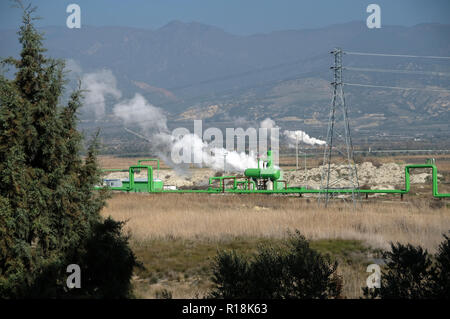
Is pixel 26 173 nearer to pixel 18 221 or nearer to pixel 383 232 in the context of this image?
pixel 18 221

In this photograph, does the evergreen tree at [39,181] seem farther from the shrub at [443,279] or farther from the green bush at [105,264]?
the shrub at [443,279]

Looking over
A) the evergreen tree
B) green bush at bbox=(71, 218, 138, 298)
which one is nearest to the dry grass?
green bush at bbox=(71, 218, 138, 298)

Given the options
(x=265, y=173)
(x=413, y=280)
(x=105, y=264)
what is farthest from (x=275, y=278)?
(x=265, y=173)

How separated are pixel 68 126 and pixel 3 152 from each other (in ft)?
4.39

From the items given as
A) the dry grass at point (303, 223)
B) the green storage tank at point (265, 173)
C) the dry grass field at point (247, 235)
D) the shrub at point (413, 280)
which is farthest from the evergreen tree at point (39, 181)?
the green storage tank at point (265, 173)

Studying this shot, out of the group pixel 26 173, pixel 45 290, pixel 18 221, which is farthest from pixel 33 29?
pixel 45 290

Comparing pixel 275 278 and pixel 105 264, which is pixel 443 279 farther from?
pixel 105 264

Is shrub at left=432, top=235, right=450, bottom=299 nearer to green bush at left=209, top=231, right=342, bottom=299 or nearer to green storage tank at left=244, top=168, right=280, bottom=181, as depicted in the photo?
green bush at left=209, top=231, right=342, bottom=299

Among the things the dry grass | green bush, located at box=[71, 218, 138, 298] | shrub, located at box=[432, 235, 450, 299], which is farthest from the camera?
the dry grass

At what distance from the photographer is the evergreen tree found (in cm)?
911

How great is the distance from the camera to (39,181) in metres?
9.55

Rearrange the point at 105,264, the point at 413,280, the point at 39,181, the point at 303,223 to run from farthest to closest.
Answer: the point at 303,223, the point at 105,264, the point at 39,181, the point at 413,280

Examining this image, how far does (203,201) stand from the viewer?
29.0 meters

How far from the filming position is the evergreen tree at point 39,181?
911 cm
